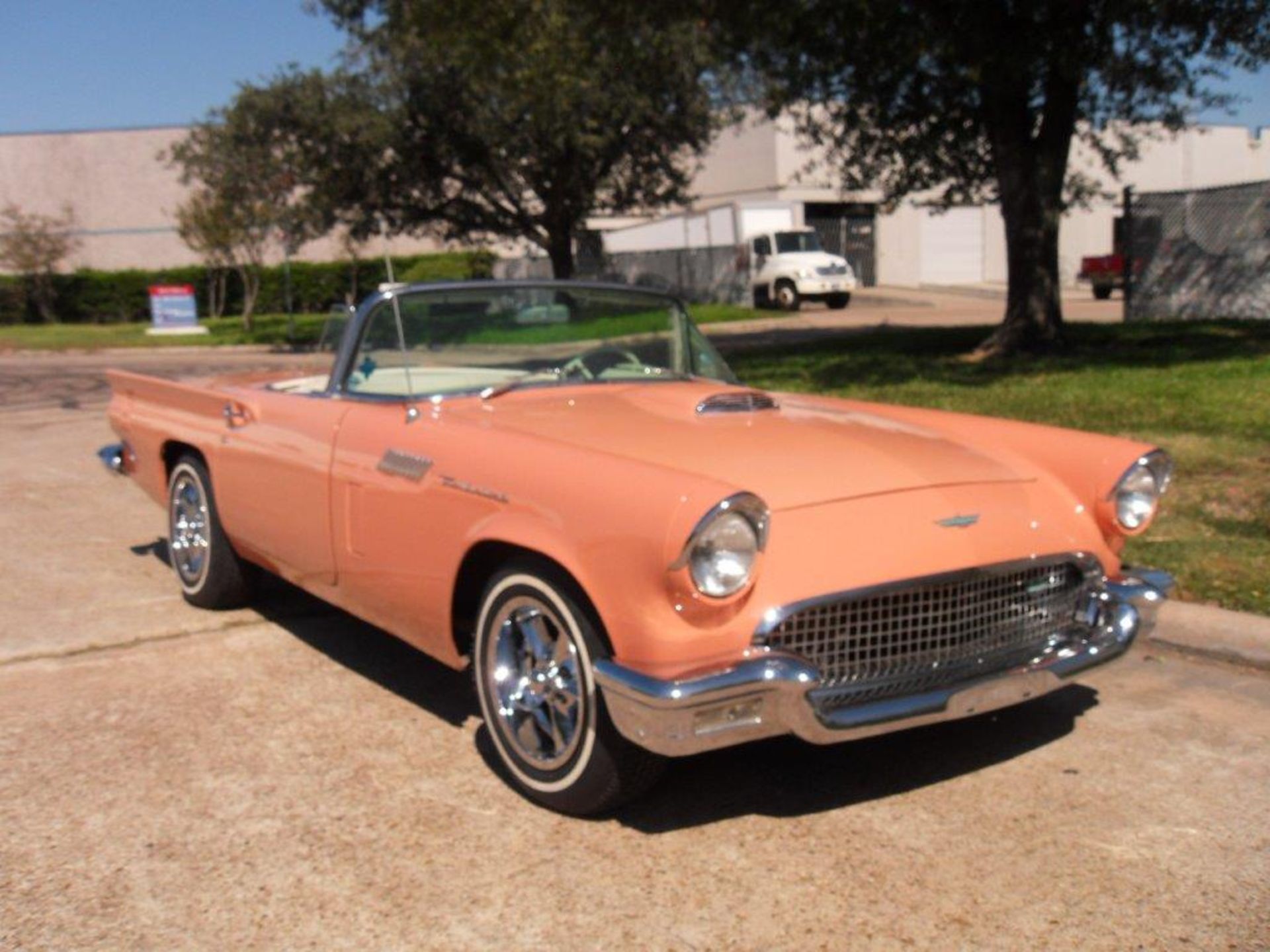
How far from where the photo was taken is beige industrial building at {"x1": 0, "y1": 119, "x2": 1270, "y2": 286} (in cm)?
3662

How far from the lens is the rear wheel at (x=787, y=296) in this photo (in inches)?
1138

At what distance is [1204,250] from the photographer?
1557 centimetres

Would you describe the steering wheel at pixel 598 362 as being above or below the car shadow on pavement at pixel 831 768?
above

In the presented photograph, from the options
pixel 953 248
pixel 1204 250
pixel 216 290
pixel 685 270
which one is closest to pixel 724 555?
pixel 1204 250

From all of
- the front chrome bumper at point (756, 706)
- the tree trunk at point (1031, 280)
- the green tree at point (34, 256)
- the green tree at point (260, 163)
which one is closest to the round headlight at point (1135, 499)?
the front chrome bumper at point (756, 706)

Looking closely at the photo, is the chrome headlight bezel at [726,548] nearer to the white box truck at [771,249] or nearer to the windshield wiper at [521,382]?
the windshield wiper at [521,382]

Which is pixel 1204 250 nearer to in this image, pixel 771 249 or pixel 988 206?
pixel 771 249

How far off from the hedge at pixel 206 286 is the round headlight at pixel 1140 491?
33.8m

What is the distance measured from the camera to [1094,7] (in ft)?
36.7

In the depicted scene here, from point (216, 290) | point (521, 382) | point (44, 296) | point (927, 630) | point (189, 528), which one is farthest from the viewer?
point (216, 290)

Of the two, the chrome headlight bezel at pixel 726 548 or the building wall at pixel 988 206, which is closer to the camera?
the chrome headlight bezel at pixel 726 548

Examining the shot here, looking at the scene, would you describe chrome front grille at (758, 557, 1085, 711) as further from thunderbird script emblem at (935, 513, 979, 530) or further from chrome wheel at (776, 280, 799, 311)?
chrome wheel at (776, 280, 799, 311)

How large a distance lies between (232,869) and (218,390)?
2.62m

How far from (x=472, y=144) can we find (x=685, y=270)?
31.4 feet
